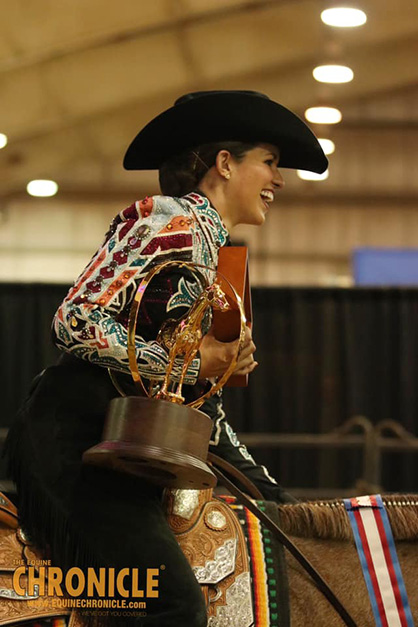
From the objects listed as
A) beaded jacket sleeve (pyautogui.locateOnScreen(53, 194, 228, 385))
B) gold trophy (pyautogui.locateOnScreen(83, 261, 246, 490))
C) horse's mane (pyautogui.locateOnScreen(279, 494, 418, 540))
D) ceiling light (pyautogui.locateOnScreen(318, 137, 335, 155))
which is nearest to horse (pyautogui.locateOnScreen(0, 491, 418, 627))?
horse's mane (pyautogui.locateOnScreen(279, 494, 418, 540))

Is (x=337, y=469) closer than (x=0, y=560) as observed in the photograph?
No

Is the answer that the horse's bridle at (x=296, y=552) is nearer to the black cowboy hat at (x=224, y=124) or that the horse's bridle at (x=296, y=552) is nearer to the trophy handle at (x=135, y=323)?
the trophy handle at (x=135, y=323)

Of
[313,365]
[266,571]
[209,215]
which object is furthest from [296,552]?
[313,365]

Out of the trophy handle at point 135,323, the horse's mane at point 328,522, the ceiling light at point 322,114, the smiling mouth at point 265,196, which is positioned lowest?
the horse's mane at point 328,522

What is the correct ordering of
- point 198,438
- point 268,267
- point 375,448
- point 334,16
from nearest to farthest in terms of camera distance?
point 198,438, point 375,448, point 334,16, point 268,267

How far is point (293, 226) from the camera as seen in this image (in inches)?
505

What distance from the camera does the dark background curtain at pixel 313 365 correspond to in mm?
8352

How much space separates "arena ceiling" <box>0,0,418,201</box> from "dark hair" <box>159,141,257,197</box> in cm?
555

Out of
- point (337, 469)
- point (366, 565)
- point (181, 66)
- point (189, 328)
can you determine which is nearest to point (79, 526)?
point (189, 328)

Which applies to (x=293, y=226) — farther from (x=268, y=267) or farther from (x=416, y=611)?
(x=416, y=611)

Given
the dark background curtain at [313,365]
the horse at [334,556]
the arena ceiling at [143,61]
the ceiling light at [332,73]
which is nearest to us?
the horse at [334,556]

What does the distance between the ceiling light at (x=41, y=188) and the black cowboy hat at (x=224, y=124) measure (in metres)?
9.86

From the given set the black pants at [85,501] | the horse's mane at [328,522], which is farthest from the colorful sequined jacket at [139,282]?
the horse's mane at [328,522]

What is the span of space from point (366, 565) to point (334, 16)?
7588 millimetres
